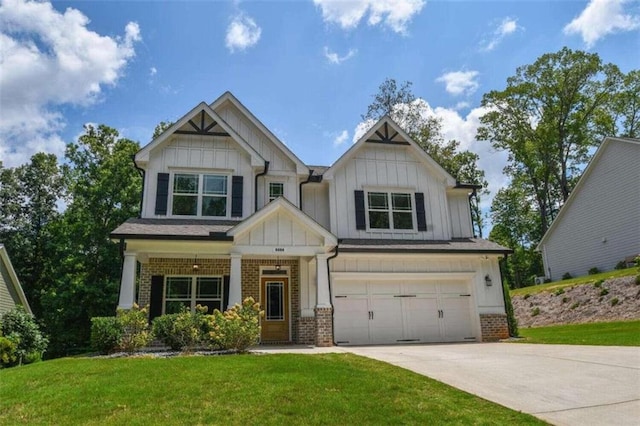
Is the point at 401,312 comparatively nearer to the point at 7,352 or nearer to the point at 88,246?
the point at 7,352

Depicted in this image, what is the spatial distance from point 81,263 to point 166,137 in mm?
13763

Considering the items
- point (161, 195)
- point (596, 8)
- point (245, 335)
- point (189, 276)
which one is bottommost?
point (245, 335)

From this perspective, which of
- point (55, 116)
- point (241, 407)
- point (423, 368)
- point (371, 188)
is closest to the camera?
point (241, 407)

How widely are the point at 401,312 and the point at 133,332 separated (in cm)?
833

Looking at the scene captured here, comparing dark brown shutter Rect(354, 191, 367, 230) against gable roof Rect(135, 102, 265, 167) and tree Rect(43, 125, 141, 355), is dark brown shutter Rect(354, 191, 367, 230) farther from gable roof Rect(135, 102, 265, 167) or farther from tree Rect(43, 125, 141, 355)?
tree Rect(43, 125, 141, 355)

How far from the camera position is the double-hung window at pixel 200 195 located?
15.1 meters

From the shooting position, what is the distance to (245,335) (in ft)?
33.7

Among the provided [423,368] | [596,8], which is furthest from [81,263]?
[596,8]

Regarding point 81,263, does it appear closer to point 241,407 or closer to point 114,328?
point 114,328

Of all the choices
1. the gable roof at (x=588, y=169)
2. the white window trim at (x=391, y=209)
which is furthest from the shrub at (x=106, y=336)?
the gable roof at (x=588, y=169)

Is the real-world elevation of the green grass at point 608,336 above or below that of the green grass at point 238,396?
above

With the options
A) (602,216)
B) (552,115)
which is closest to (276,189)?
(602,216)

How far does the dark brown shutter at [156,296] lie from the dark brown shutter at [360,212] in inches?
275

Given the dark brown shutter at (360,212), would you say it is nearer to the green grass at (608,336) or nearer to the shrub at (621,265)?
the green grass at (608,336)
